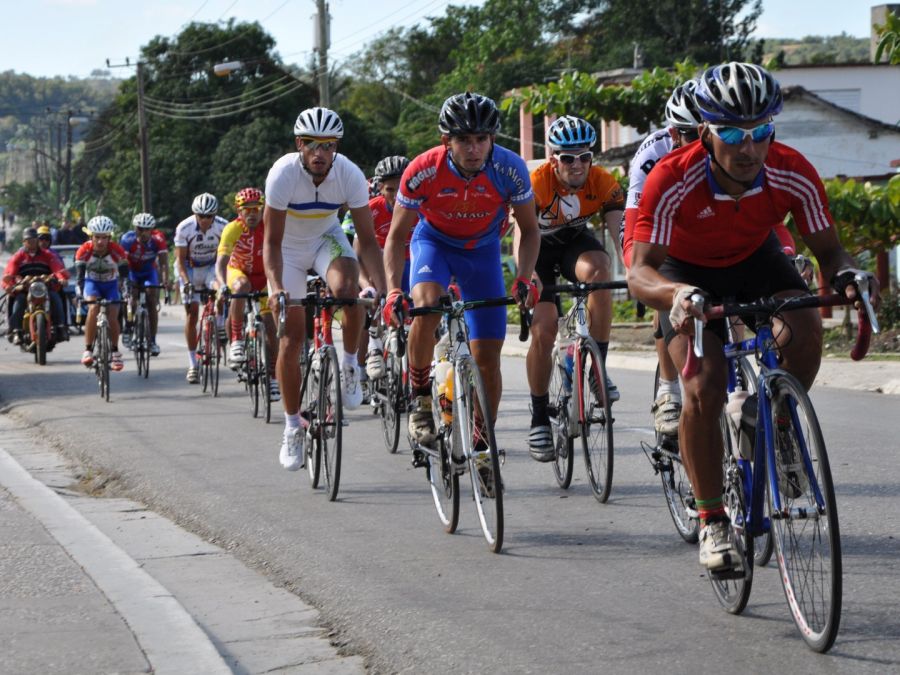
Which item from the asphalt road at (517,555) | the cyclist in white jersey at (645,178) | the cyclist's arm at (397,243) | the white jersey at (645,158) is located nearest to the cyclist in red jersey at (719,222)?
the asphalt road at (517,555)

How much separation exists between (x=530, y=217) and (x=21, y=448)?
6.24 meters

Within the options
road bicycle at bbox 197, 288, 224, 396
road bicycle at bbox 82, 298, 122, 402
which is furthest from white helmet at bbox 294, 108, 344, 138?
road bicycle at bbox 82, 298, 122, 402

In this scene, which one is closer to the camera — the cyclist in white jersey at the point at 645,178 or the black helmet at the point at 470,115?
the cyclist in white jersey at the point at 645,178

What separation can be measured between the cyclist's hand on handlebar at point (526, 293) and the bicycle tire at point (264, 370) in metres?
6.08

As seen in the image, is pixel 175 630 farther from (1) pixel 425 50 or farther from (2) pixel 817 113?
(1) pixel 425 50

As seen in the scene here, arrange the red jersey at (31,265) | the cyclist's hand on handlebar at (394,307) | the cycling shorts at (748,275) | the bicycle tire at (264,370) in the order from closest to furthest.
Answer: the cycling shorts at (748,275), the cyclist's hand on handlebar at (394,307), the bicycle tire at (264,370), the red jersey at (31,265)

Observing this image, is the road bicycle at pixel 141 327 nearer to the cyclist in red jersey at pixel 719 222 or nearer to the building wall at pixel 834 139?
the cyclist in red jersey at pixel 719 222

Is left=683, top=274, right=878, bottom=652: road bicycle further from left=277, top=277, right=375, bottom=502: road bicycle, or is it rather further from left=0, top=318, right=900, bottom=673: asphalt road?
left=277, top=277, right=375, bottom=502: road bicycle

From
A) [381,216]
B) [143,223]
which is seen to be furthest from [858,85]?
[381,216]

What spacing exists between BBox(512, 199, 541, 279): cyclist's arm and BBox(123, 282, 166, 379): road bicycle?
36.6 ft

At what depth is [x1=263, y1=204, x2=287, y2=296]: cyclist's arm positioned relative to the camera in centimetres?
896

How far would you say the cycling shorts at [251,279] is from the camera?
13.7 m

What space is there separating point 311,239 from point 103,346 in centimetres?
726

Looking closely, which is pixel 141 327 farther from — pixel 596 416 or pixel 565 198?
pixel 596 416
